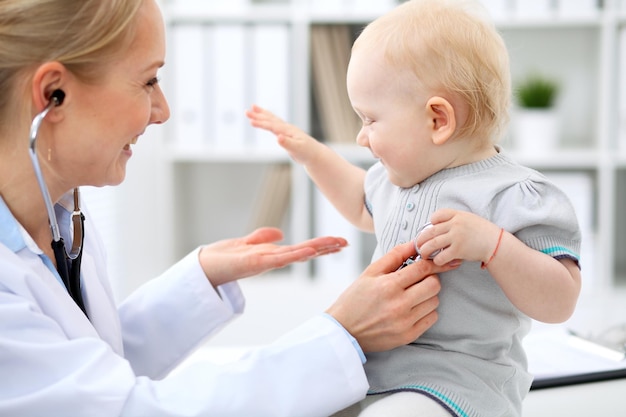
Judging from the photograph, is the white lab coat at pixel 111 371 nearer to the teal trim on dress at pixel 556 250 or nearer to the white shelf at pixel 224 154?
the teal trim on dress at pixel 556 250

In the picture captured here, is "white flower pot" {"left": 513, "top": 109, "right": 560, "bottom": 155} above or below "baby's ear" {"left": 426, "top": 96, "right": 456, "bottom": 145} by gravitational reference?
below

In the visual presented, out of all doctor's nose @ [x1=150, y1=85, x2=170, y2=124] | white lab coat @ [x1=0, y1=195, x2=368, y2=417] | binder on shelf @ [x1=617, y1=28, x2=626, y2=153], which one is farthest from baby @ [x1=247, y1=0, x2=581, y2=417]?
binder on shelf @ [x1=617, y1=28, x2=626, y2=153]

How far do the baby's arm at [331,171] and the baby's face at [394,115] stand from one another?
183 millimetres

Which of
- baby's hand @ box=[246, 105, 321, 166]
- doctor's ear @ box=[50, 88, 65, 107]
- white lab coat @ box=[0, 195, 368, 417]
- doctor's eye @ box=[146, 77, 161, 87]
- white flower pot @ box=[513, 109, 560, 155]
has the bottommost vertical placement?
white lab coat @ box=[0, 195, 368, 417]

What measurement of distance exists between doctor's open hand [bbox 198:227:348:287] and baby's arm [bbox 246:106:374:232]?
61mm

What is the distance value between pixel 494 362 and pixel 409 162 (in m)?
0.31

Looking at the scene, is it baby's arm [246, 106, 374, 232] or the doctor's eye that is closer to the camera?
the doctor's eye

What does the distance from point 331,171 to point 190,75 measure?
149 cm

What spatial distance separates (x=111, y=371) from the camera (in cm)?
92

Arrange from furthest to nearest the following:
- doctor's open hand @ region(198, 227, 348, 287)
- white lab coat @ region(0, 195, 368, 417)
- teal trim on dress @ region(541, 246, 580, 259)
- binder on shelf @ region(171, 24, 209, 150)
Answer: binder on shelf @ region(171, 24, 209, 150), doctor's open hand @ region(198, 227, 348, 287), teal trim on dress @ region(541, 246, 580, 259), white lab coat @ region(0, 195, 368, 417)

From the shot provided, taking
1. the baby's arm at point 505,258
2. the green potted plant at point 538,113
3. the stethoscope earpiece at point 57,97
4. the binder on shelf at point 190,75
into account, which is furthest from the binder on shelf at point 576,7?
the stethoscope earpiece at point 57,97

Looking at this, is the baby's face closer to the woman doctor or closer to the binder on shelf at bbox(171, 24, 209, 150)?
the woman doctor

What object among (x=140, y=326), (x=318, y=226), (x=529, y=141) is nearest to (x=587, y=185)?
(x=529, y=141)

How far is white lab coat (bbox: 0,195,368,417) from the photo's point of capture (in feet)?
2.89
